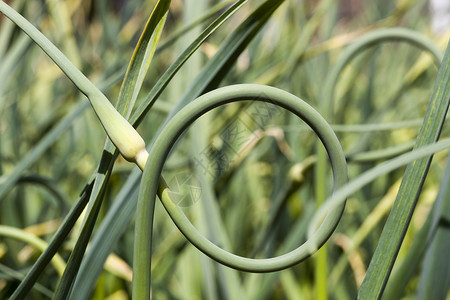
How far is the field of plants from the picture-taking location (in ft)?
0.52

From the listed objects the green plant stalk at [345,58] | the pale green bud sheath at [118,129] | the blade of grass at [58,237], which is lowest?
the blade of grass at [58,237]

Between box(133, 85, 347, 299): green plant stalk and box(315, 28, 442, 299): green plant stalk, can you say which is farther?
box(315, 28, 442, 299): green plant stalk

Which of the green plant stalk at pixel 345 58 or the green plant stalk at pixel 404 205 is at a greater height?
the green plant stalk at pixel 345 58

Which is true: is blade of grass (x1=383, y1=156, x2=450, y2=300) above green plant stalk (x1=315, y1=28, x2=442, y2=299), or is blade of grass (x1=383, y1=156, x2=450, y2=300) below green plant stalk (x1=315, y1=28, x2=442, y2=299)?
below

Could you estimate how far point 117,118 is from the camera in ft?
0.52

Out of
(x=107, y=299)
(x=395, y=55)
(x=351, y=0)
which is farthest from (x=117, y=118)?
(x=351, y=0)

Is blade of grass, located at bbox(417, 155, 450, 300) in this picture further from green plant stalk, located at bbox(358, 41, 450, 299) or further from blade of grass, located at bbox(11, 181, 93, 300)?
blade of grass, located at bbox(11, 181, 93, 300)

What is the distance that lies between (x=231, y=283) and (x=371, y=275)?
16cm

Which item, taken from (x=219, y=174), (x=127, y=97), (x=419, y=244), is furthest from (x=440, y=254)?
(x=219, y=174)

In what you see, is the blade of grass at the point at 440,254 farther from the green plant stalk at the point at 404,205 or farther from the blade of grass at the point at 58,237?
the blade of grass at the point at 58,237

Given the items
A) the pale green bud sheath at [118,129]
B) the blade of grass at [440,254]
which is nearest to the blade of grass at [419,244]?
the blade of grass at [440,254]

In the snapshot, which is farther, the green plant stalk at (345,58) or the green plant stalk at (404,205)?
the green plant stalk at (345,58)

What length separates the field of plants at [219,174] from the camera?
0.52 feet

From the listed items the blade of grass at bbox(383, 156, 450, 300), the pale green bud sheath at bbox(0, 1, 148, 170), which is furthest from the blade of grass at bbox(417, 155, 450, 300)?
the pale green bud sheath at bbox(0, 1, 148, 170)
